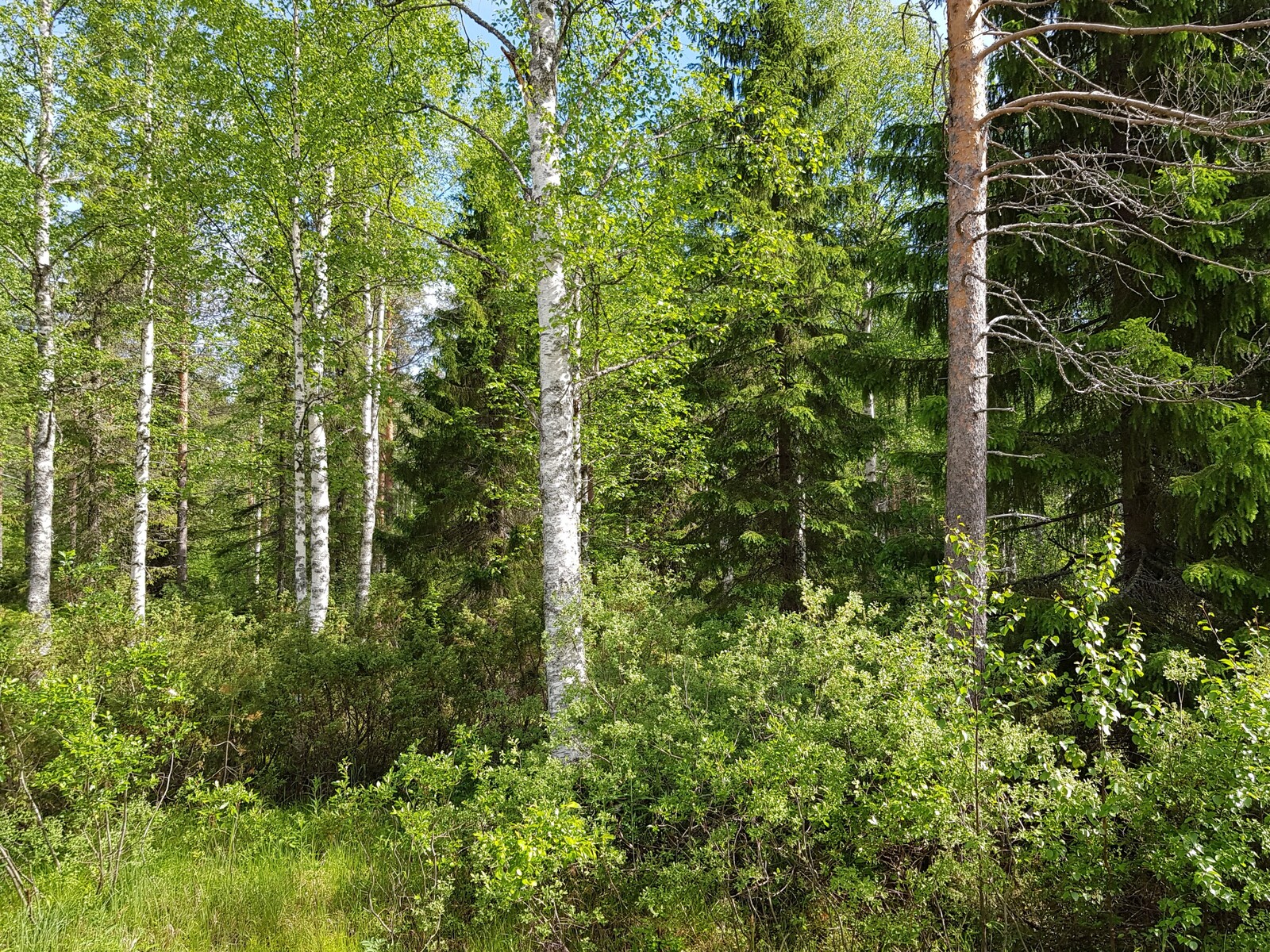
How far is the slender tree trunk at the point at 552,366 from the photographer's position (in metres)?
5.27

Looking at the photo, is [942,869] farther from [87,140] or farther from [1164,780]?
[87,140]

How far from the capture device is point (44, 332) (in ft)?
27.9

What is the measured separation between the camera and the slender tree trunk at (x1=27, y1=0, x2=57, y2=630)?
854 cm

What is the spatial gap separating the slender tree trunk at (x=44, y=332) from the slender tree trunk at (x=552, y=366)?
793 cm

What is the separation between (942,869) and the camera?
109 inches

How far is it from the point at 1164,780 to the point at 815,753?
58.6 inches

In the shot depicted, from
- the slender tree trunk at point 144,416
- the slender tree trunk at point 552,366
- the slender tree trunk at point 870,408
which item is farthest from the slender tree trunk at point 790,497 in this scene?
the slender tree trunk at point 144,416

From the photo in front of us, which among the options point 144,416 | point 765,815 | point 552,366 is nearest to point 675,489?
point 552,366

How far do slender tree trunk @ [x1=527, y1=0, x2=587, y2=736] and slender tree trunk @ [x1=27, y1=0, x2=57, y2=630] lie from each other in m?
7.93

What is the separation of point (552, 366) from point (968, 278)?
368 cm

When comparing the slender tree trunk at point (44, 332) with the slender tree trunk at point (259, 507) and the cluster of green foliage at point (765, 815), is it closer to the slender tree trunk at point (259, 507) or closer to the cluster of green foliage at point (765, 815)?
the cluster of green foliage at point (765, 815)

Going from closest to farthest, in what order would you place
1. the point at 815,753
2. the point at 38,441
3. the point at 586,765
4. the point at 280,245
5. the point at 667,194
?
1. the point at 815,753
2. the point at 586,765
3. the point at 667,194
4. the point at 38,441
5. the point at 280,245

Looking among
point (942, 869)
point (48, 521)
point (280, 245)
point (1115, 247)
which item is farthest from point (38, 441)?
point (1115, 247)

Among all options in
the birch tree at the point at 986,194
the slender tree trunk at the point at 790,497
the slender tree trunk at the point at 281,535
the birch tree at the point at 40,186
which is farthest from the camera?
the slender tree trunk at the point at 281,535
